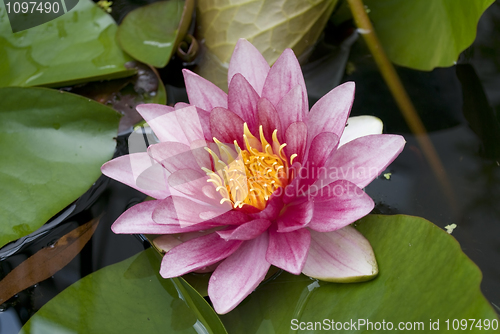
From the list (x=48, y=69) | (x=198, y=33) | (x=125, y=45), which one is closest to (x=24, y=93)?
(x=48, y=69)

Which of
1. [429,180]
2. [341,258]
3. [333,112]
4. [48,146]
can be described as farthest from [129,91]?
[429,180]

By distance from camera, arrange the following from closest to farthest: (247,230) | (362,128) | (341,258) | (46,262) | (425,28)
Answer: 1. (247,230)
2. (341,258)
3. (362,128)
4. (46,262)
5. (425,28)

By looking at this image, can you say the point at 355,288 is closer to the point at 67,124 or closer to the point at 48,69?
the point at 67,124

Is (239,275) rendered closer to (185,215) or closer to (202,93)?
(185,215)

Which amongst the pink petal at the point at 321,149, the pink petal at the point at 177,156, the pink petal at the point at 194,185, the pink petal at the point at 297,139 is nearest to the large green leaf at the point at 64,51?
the pink petal at the point at 177,156

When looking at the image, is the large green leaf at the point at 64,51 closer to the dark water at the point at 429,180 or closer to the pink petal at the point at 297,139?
the dark water at the point at 429,180

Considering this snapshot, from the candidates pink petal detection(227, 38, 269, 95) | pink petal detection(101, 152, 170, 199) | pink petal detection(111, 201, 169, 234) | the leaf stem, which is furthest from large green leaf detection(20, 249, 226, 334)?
the leaf stem
